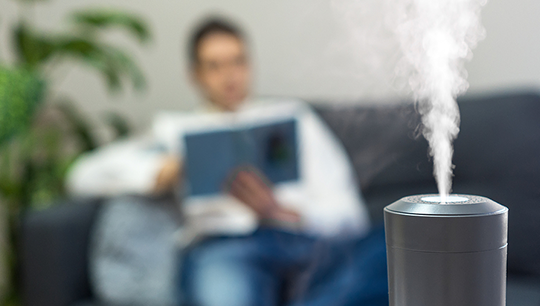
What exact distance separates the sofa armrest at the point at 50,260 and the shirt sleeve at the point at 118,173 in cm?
17

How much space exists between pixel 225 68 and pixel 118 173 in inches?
18.5

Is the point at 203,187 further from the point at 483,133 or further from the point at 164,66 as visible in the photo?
the point at 164,66

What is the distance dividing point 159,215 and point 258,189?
30 cm

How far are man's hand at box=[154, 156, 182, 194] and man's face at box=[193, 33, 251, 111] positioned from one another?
0.29 meters

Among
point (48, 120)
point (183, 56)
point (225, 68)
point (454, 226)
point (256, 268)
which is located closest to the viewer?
point (454, 226)

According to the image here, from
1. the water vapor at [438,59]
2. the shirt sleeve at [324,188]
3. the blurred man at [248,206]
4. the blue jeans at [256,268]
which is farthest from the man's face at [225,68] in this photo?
the water vapor at [438,59]

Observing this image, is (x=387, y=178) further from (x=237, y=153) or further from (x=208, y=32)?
(x=208, y=32)

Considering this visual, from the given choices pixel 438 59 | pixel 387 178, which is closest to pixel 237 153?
pixel 387 178

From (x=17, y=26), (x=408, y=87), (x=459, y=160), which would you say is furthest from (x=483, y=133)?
(x=17, y=26)

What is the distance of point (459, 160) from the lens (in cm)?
135

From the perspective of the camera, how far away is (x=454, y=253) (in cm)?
28

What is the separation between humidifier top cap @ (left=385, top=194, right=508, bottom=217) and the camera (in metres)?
0.28

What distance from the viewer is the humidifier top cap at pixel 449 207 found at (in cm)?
28

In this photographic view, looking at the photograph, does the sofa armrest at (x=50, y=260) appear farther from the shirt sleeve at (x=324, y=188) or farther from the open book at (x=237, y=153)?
the shirt sleeve at (x=324, y=188)
